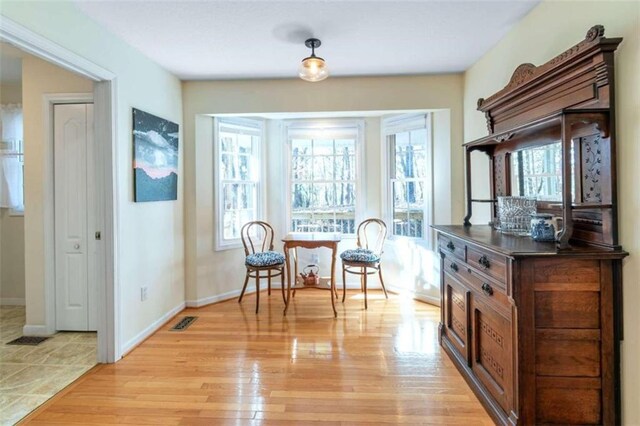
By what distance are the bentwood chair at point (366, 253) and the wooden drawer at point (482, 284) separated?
1277 mm

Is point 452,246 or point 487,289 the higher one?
point 452,246

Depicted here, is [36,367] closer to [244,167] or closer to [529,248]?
[244,167]

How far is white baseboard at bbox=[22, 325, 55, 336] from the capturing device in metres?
3.07

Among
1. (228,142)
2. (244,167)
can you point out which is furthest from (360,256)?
(228,142)

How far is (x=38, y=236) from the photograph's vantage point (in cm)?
306

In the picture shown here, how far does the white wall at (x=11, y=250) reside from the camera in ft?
12.8

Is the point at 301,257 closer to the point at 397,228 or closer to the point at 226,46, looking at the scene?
the point at 397,228

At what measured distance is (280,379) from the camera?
7.63ft

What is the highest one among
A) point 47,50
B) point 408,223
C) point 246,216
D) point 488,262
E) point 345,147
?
point 47,50

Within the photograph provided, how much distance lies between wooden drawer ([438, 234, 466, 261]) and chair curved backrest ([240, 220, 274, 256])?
2.15 meters

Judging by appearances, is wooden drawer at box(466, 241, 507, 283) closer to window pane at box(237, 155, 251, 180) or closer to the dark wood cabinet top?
the dark wood cabinet top

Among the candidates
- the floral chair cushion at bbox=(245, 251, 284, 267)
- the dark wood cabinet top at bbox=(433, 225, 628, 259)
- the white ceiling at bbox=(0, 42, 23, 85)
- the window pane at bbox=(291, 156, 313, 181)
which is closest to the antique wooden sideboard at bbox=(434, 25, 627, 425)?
the dark wood cabinet top at bbox=(433, 225, 628, 259)

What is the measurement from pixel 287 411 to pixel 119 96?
2599mm

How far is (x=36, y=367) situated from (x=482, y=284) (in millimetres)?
3127
